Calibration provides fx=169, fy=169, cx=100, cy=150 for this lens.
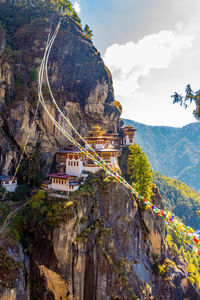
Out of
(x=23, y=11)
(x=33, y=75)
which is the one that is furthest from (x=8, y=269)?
(x=23, y=11)

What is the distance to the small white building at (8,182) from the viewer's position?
22.2 m

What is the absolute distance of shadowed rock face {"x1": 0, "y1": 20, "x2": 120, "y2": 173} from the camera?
25578mm

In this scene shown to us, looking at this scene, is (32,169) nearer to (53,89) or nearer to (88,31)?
(53,89)

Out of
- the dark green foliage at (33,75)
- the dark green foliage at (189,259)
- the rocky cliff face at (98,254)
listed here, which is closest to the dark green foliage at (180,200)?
the dark green foliage at (189,259)

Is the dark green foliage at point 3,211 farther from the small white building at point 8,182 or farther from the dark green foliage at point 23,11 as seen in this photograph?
the dark green foliage at point 23,11

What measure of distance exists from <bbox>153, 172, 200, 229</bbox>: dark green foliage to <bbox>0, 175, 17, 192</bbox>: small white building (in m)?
91.1

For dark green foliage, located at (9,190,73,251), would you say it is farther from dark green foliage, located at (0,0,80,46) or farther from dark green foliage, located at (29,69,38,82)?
dark green foliage, located at (0,0,80,46)

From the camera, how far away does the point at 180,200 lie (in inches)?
3967

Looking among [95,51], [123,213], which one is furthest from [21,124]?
[95,51]

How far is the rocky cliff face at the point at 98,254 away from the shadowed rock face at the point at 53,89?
11118 mm

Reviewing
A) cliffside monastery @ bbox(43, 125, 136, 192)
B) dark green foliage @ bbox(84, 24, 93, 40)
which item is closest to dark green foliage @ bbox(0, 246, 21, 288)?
cliffside monastery @ bbox(43, 125, 136, 192)

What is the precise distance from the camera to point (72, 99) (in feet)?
111

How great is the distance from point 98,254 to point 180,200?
97.6 meters

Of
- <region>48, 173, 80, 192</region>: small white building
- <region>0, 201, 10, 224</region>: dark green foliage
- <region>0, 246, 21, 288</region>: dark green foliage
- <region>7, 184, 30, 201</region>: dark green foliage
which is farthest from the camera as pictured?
<region>7, 184, 30, 201</region>: dark green foliage
